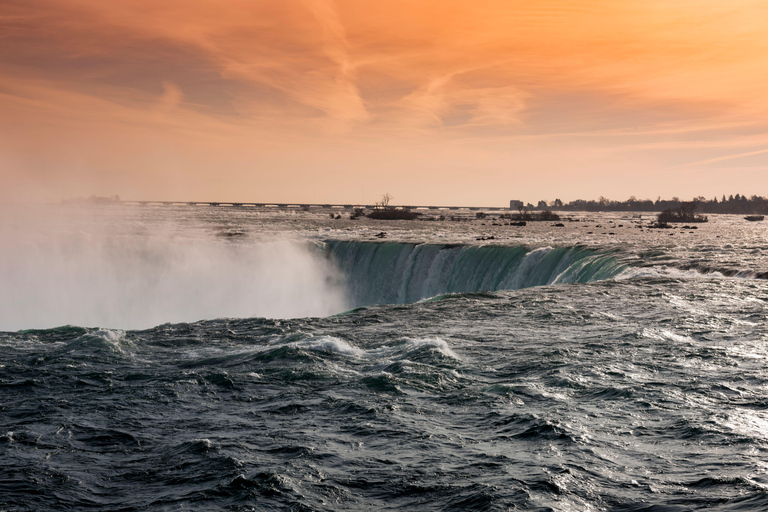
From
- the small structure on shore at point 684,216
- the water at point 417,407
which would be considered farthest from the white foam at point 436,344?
the small structure on shore at point 684,216

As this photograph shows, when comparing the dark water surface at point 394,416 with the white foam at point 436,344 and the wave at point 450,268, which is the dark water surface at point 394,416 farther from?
the wave at point 450,268

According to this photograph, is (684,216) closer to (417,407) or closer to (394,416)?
(417,407)

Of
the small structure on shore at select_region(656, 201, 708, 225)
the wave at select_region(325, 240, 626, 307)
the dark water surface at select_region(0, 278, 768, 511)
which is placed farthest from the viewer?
the small structure on shore at select_region(656, 201, 708, 225)

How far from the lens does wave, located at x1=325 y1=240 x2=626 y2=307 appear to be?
113 feet

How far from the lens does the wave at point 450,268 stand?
34.3 m

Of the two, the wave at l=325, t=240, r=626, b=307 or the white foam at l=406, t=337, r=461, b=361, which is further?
the wave at l=325, t=240, r=626, b=307

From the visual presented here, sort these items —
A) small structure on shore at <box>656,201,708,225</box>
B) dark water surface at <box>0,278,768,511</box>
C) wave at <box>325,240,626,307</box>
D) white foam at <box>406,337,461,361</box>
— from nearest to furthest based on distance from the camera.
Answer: dark water surface at <box>0,278,768,511</box> < white foam at <box>406,337,461,361</box> < wave at <box>325,240,626,307</box> < small structure on shore at <box>656,201,708,225</box>

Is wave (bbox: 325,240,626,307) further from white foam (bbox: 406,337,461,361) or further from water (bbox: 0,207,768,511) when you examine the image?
white foam (bbox: 406,337,461,361)

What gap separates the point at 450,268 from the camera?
1570 inches

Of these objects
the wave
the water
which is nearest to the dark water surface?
the water

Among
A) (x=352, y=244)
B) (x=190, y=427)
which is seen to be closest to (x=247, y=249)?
(x=352, y=244)

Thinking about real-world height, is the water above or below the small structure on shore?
below

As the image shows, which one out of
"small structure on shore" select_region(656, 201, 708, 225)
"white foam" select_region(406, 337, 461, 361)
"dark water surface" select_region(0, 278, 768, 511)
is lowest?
"dark water surface" select_region(0, 278, 768, 511)

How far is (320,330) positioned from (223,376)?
588cm
